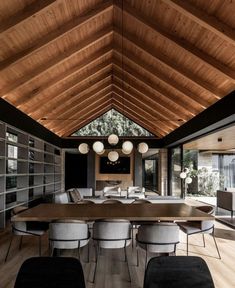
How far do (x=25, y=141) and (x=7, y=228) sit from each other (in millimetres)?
2267

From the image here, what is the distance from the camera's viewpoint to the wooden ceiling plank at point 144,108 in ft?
34.5

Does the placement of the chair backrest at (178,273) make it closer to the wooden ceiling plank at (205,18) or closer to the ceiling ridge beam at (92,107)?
the wooden ceiling plank at (205,18)

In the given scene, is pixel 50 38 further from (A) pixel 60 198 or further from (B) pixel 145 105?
(B) pixel 145 105

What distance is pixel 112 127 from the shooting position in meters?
13.4

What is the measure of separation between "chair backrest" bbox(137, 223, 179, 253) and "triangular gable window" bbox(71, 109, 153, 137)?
9695mm

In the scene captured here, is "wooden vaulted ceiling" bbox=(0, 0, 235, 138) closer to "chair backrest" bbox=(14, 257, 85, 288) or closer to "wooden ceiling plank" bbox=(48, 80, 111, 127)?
"wooden ceiling plank" bbox=(48, 80, 111, 127)

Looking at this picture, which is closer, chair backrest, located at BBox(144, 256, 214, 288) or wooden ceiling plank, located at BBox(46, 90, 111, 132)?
chair backrest, located at BBox(144, 256, 214, 288)

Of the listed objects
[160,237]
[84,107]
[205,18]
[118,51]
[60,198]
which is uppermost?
[118,51]

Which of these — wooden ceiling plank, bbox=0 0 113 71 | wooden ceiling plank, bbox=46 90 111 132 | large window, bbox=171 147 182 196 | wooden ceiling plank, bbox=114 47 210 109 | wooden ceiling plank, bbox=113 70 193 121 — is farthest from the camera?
large window, bbox=171 147 182 196

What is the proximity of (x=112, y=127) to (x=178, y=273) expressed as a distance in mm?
11448

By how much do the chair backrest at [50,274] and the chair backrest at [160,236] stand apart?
66.9 inches

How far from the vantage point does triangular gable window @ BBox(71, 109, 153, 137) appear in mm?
13352

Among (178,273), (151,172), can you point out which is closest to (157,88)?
(178,273)

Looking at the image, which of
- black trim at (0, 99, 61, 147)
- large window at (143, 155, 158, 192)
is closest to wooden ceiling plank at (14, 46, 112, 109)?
black trim at (0, 99, 61, 147)
